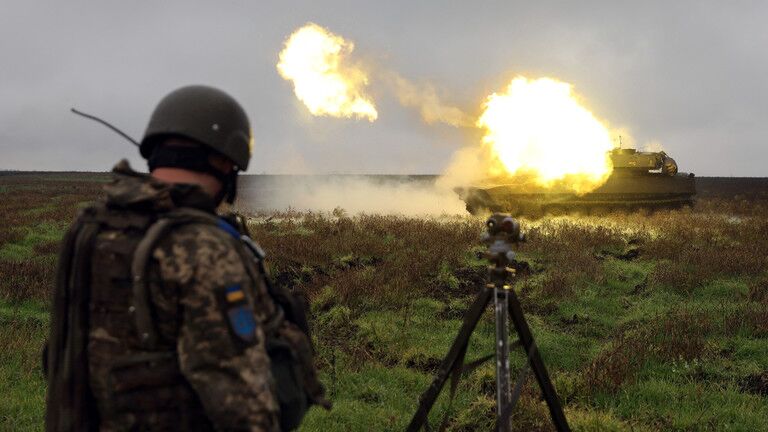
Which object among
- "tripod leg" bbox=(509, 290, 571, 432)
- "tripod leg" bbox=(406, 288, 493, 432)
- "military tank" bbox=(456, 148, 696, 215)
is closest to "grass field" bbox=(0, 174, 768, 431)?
"tripod leg" bbox=(509, 290, 571, 432)

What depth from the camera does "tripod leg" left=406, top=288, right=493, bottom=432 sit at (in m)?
4.08

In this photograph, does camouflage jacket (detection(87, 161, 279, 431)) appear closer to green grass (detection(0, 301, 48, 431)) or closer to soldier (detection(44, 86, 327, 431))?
soldier (detection(44, 86, 327, 431))

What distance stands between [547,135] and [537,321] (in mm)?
15749

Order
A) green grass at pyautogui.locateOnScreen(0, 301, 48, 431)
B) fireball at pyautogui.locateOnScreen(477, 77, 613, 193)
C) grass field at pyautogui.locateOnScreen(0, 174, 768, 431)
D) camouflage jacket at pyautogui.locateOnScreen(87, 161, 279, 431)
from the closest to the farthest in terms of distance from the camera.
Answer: camouflage jacket at pyautogui.locateOnScreen(87, 161, 279, 431)
green grass at pyautogui.locateOnScreen(0, 301, 48, 431)
grass field at pyautogui.locateOnScreen(0, 174, 768, 431)
fireball at pyautogui.locateOnScreen(477, 77, 613, 193)

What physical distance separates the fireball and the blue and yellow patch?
22161 millimetres

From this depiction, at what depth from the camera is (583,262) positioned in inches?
494

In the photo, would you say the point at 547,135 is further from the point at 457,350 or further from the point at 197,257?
the point at 197,257

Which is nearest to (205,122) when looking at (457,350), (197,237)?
(197,237)

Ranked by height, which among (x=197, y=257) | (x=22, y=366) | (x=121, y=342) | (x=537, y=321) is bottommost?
(x=22, y=366)

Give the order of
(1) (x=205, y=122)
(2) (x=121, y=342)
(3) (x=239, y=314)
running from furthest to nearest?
(1) (x=205, y=122)
(2) (x=121, y=342)
(3) (x=239, y=314)

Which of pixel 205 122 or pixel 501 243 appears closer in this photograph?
pixel 205 122

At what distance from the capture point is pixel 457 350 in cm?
423

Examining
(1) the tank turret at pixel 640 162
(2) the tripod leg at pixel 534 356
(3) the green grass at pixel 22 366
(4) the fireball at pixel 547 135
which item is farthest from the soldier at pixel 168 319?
(1) the tank turret at pixel 640 162

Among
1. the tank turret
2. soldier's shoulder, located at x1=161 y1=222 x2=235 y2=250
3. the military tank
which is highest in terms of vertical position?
the tank turret
